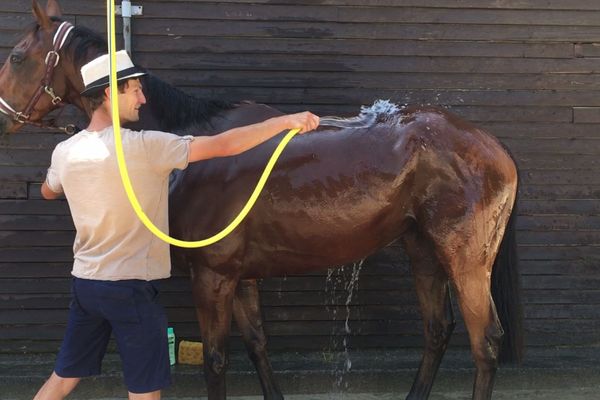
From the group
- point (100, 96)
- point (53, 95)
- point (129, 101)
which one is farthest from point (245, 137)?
point (53, 95)

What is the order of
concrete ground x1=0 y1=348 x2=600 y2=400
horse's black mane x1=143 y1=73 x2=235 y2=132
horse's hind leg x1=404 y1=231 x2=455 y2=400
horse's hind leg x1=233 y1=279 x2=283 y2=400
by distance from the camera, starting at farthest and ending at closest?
concrete ground x1=0 y1=348 x2=600 y2=400 < horse's hind leg x1=404 y1=231 x2=455 y2=400 < horse's hind leg x1=233 y1=279 x2=283 y2=400 < horse's black mane x1=143 y1=73 x2=235 y2=132

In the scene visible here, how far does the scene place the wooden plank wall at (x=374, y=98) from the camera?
4.58 metres

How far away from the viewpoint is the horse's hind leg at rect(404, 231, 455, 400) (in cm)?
404

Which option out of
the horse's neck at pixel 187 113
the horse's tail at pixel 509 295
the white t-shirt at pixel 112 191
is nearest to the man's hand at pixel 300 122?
the white t-shirt at pixel 112 191

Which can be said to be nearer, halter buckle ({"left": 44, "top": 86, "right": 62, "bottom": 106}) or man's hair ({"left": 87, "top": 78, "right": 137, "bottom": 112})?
man's hair ({"left": 87, "top": 78, "right": 137, "bottom": 112})

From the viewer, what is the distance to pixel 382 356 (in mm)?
4812

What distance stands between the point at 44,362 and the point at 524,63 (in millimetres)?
3793

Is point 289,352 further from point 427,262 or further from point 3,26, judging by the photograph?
point 3,26

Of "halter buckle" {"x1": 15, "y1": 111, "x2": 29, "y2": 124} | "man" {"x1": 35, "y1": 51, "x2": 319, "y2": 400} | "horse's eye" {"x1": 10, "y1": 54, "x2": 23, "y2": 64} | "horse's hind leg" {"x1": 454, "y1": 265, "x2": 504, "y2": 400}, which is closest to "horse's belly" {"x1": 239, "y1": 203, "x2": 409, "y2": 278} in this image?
"horse's hind leg" {"x1": 454, "y1": 265, "x2": 504, "y2": 400}

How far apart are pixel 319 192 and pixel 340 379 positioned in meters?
1.53

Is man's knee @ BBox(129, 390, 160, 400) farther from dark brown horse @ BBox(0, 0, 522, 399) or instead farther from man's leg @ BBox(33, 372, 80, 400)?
dark brown horse @ BBox(0, 0, 522, 399)

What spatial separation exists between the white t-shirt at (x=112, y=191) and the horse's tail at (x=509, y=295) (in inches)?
81.9

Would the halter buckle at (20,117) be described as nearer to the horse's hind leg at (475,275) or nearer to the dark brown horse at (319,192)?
the dark brown horse at (319,192)

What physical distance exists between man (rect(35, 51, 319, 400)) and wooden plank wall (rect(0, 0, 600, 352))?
1.92 metres
